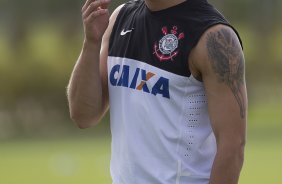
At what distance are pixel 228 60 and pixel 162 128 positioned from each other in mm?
454

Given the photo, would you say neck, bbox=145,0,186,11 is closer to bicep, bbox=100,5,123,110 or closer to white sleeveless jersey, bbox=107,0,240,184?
white sleeveless jersey, bbox=107,0,240,184

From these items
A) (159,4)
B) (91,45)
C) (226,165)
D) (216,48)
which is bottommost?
(226,165)

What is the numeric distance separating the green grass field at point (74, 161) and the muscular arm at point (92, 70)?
34.6 ft

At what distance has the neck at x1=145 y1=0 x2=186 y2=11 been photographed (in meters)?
4.50

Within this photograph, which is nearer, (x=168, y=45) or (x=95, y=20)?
(x=168, y=45)

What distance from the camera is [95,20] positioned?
4656mm

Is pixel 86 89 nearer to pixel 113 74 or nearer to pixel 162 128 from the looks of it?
pixel 113 74

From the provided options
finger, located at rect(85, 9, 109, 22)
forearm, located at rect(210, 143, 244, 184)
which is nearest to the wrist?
finger, located at rect(85, 9, 109, 22)

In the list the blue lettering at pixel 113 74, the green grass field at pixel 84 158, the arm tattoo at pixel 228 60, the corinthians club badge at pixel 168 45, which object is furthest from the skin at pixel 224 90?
the green grass field at pixel 84 158

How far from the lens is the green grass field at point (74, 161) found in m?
16.8

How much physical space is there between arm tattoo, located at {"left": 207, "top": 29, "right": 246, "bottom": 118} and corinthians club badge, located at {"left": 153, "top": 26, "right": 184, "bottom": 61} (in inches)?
6.5

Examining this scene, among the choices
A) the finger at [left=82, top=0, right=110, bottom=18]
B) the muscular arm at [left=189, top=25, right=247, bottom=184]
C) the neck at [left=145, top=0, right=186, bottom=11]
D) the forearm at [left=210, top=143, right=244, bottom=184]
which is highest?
the neck at [left=145, top=0, right=186, bottom=11]

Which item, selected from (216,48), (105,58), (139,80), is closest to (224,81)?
(216,48)

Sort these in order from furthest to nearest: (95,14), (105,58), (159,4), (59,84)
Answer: (59,84) → (105,58) → (95,14) → (159,4)
